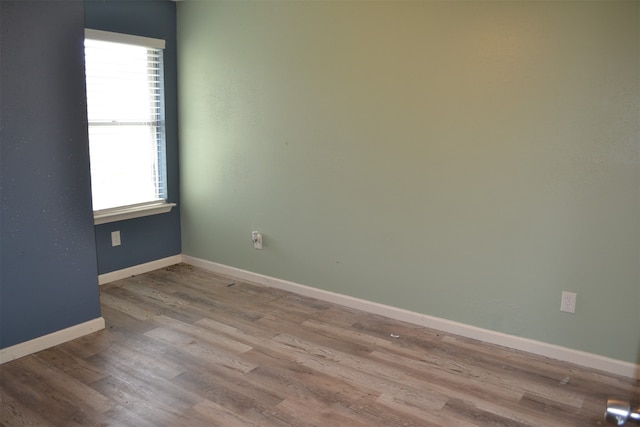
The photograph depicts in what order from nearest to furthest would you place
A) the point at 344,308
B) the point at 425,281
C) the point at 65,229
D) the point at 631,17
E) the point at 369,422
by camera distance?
the point at 369,422
the point at 631,17
the point at 65,229
the point at 425,281
the point at 344,308

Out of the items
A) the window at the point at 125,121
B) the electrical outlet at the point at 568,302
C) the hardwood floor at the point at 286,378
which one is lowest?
the hardwood floor at the point at 286,378

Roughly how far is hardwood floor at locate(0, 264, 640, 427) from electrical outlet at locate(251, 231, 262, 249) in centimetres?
69

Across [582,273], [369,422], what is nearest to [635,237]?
[582,273]

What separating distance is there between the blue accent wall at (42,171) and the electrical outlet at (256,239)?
1.32 metres

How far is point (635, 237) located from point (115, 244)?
359 cm

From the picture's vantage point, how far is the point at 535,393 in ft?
8.26

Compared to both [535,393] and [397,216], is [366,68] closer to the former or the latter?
[397,216]

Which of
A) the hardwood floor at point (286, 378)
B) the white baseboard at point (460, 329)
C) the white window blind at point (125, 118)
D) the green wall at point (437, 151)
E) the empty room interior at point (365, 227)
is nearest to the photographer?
the hardwood floor at point (286, 378)

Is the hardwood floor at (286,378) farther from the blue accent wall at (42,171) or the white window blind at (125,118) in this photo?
the white window blind at (125,118)

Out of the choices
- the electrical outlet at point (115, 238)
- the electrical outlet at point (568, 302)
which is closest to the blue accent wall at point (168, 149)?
the electrical outlet at point (115, 238)

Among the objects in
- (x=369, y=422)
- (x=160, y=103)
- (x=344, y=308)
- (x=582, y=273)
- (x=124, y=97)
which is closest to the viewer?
(x=369, y=422)

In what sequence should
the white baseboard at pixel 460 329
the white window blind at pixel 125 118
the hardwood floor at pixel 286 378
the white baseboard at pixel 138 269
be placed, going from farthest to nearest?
the white baseboard at pixel 138 269 < the white window blind at pixel 125 118 < the white baseboard at pixel 460 329 < the hardwood floor at pixel 286 378

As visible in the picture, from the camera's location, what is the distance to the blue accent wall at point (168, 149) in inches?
149

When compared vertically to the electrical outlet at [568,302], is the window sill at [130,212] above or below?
above
